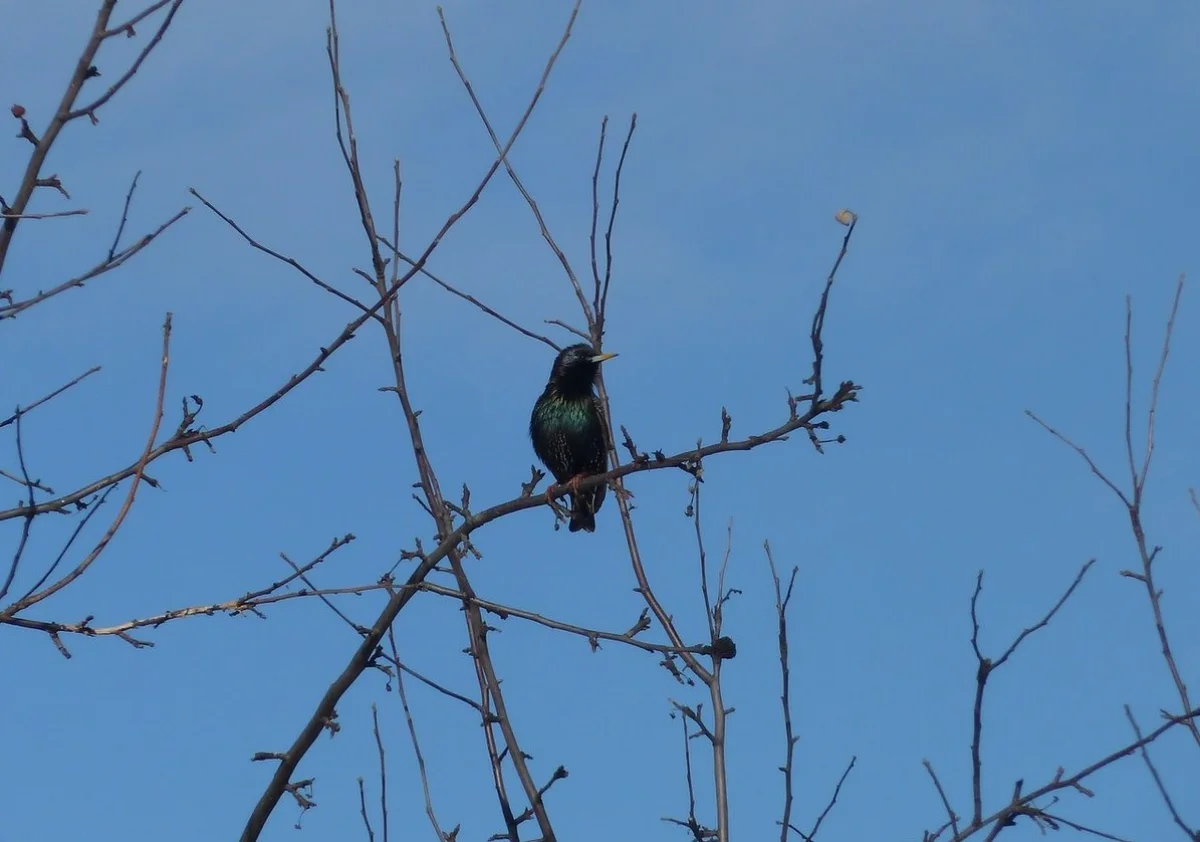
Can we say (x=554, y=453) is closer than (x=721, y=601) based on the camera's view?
No

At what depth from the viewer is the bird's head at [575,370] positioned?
9.36 m

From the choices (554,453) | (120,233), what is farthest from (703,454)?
(554,453)

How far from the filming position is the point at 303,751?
429 centimetres

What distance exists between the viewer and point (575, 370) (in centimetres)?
945

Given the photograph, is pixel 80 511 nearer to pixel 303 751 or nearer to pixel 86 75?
pixel 303 751

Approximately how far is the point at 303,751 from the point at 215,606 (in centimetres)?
50

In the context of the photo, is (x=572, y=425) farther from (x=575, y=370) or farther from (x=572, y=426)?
(x=575, y=370)

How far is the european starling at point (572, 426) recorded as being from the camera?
934cm

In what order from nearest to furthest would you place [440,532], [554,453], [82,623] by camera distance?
1. [82,623]
2. [440,532]
3. [554,453]

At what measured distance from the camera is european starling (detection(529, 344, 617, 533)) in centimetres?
934

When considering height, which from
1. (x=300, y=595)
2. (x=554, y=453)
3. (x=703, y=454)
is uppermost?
(x=554, y=453)

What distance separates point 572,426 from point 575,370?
37 cm

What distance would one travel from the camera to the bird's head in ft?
30.7

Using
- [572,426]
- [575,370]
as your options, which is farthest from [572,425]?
[575,370]
